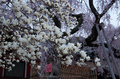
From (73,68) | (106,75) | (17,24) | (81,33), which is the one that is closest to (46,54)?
(81,33)

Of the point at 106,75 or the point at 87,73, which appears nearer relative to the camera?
the point at 87,73

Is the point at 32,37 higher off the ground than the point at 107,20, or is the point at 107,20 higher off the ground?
the point at 107,20

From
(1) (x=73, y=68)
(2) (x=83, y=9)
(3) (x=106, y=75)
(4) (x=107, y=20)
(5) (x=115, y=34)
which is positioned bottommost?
(3) (x=106, y=75)

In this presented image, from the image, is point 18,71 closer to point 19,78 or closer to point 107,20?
point 19,78

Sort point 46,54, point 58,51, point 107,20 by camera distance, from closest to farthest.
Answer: point 58,51
point 46,54
point 107,20

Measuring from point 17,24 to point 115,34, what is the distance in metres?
5.23

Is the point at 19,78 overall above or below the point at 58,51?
below

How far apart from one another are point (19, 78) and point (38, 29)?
597 centimetres

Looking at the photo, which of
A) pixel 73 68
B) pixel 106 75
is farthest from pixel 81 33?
pixel 106 75

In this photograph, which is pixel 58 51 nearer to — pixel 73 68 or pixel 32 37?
pixel 32 37

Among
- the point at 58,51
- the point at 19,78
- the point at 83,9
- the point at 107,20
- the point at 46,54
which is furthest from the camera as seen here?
the point at 19,78

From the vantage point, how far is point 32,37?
5.08 feet

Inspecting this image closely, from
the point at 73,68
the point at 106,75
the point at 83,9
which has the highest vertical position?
the point at 83,9

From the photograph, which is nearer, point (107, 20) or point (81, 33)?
point (107, 20)
